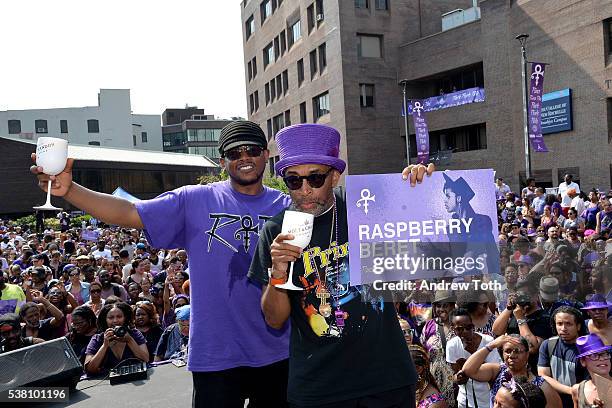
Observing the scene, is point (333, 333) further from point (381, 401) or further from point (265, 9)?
point (265, 9)

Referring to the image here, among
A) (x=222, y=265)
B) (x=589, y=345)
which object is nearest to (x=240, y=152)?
(x=222, y=265)

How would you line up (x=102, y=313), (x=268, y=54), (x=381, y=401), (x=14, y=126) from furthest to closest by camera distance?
1. (x=14, y=126)
2. (x=268, y=54)
3. (x=102, y=313)
4. (x=381, y=401)

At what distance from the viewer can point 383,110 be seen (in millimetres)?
34844

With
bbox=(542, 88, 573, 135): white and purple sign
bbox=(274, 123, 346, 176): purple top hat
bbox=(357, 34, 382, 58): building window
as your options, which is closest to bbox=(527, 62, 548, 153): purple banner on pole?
bbox=(542, 88, 573, 135): white and purple sign

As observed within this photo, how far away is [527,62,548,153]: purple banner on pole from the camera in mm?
22656

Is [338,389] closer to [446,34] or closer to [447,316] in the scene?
[447,316]

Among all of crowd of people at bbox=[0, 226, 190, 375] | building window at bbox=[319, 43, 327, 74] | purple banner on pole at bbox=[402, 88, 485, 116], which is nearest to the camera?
crowd of people at bbox=[0, 226, 190, 375]

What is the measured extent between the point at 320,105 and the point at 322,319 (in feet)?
116

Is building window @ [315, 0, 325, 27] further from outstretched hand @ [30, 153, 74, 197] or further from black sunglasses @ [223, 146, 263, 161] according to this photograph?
outstretched hand @ [30, 153, 74, 197]

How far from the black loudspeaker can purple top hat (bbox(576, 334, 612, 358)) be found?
13.0 ft

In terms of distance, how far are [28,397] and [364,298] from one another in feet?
8.34

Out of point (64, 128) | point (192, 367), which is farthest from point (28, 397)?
point (64, 128)

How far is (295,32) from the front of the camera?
131 ft

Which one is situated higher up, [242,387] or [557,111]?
[557,111]
